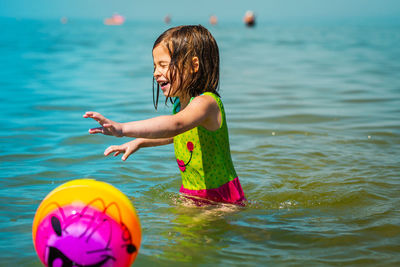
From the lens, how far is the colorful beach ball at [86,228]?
2.79 metres

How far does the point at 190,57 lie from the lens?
3.74 meters

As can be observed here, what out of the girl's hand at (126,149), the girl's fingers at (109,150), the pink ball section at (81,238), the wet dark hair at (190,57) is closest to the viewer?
the pink ball section at (81,238)

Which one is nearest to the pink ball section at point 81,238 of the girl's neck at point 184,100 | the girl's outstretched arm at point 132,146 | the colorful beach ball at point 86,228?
the colorful beach ball at point 86,228

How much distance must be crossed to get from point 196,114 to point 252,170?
247 cm

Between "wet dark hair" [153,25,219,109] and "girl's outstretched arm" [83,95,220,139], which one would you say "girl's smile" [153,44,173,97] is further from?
"girl's outstretched arm" [83,95,220,139]

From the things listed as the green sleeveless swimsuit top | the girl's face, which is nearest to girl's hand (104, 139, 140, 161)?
the green sleeveless swimsuit top

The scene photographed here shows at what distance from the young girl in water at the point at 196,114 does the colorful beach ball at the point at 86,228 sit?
55 cm

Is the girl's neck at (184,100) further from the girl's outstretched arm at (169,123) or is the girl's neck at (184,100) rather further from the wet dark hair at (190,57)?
the girl's outstretched arm at (169,123)

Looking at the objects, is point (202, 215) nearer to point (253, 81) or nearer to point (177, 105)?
point (177, 105)

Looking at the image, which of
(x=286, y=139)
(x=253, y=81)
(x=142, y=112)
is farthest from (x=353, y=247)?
(x=253, y=81)

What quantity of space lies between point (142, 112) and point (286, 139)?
8.74ft

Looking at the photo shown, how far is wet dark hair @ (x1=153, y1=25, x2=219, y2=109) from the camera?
12.2ft

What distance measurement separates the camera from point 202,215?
3986 mm

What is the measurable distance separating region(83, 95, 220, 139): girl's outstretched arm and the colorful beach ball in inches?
13.1
